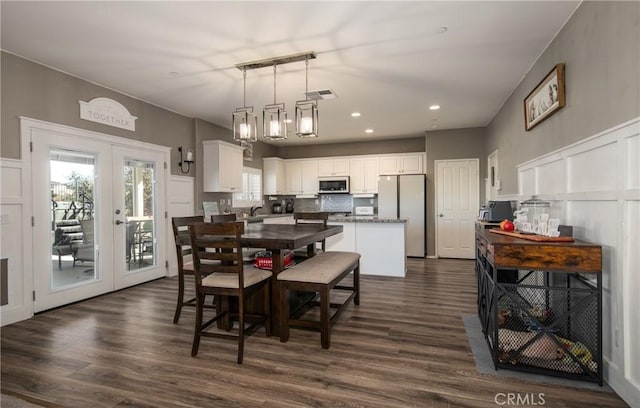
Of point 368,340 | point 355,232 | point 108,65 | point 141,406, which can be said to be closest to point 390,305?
point 368,340

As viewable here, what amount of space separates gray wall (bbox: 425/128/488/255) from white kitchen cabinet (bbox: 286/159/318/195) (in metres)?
2.56

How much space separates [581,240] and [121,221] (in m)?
4.79

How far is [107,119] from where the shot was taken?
4.10 m

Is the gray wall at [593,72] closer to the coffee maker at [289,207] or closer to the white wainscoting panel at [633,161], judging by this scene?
the white wainscoting panel at [633,161]

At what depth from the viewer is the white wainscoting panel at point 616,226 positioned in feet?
5.79

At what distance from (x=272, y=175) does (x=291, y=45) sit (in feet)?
15.4

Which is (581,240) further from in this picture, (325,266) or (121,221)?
(121,221)

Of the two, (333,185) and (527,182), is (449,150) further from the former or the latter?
(527,182)

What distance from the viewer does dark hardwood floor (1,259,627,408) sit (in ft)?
6.28

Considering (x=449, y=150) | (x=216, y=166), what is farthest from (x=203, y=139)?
(x=449, y=150)

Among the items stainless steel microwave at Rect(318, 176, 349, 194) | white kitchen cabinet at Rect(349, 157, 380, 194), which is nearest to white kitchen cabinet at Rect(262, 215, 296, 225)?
stainless steel microwave at Rect(318, 176, 349, 194)

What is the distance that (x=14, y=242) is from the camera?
316 cm

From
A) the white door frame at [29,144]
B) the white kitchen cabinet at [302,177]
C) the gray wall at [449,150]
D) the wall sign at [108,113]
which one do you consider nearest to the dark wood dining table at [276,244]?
the white door frame at [29,144]

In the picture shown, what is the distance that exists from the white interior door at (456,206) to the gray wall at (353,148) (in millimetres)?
844
